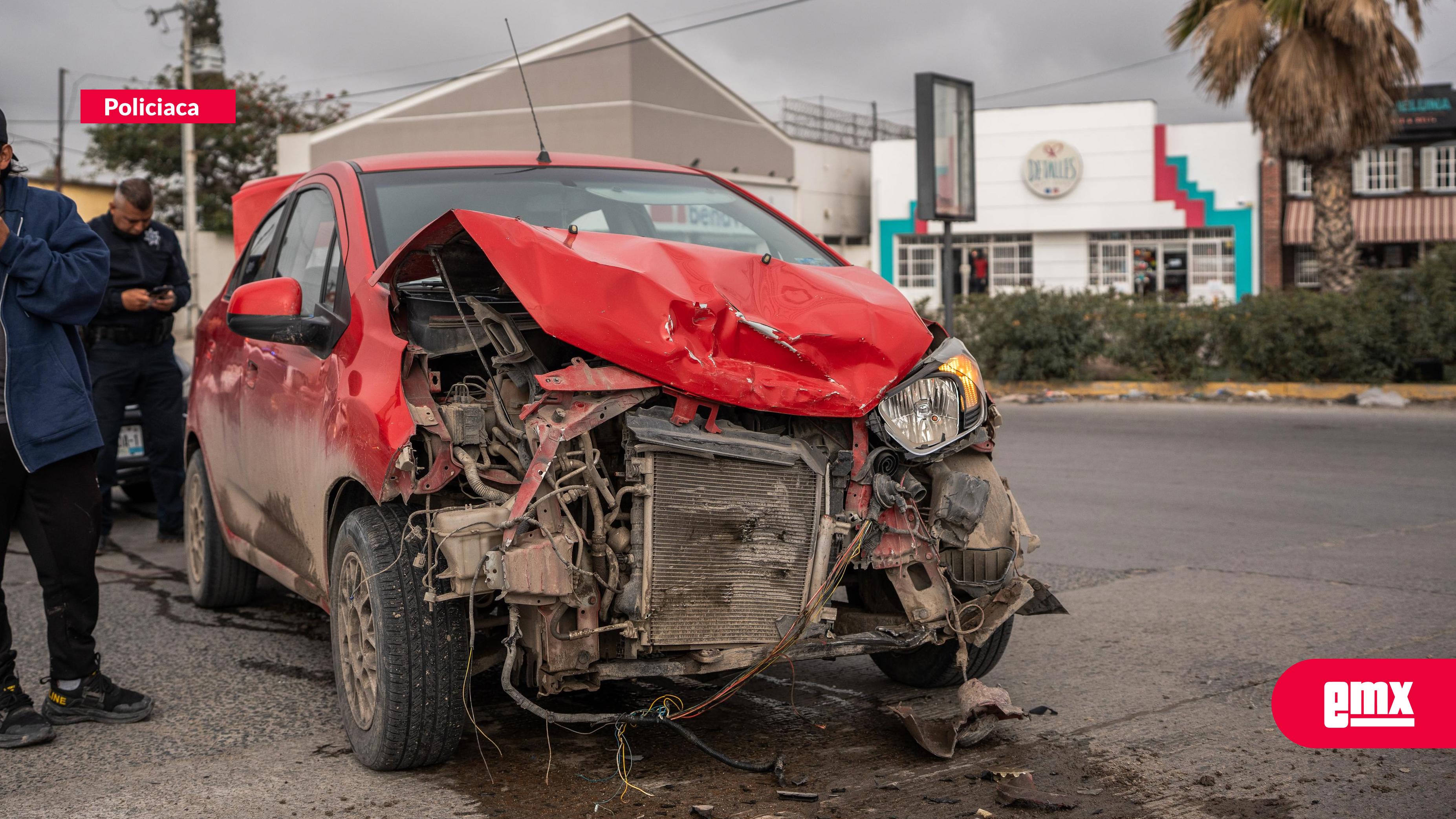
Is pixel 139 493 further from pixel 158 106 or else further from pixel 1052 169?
pixel 1052 169

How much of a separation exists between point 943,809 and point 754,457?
1014 millimetres

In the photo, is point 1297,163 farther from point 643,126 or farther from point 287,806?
point 287,806

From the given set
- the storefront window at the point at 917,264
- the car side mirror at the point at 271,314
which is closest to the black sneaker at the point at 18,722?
the car side mirror at the point at 271,314

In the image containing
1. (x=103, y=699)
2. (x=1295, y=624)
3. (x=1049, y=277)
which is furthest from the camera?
(x=1049, y=277)

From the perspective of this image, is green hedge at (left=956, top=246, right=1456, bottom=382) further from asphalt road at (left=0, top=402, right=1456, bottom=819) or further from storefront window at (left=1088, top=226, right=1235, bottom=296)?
storefront window at (left=1088, top=226, right=1235, bottom=296)

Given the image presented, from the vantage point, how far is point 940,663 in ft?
13.8

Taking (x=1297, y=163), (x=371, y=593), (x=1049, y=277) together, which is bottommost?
(x=371, y=593)

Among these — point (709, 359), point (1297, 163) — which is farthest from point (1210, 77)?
point (709, 359)

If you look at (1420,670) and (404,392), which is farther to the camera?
(1420,670)

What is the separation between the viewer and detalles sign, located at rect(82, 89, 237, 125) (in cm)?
1585

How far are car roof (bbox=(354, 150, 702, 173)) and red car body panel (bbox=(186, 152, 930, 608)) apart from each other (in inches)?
17.3

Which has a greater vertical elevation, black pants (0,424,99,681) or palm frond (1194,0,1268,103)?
palm frond (1194,0,1268,103)

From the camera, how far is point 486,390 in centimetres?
349

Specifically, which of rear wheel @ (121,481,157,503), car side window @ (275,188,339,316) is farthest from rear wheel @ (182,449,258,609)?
rear wheel @ (121,481,157,503)
